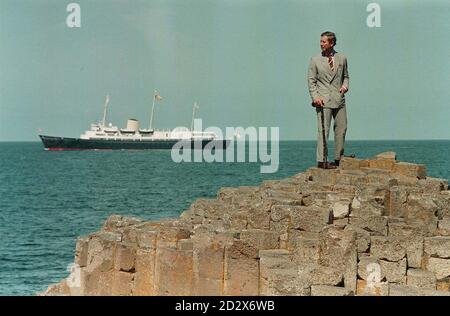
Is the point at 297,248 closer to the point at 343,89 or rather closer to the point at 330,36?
the point at 343,89

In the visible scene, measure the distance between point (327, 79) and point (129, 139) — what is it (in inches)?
5339

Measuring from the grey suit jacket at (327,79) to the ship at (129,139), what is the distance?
132660 mm

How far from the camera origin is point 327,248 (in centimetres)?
934

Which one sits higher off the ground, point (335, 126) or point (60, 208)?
point (335, 126)

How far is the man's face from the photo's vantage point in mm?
13609

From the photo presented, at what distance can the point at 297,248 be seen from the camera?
386 inches

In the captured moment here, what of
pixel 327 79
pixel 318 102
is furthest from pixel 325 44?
pixel 318 102

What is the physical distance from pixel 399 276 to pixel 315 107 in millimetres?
5076

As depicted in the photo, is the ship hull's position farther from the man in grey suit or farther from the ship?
the man in grey suit

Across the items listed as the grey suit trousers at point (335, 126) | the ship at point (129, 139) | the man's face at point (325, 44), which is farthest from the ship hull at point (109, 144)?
the man's face at point (325, 44)

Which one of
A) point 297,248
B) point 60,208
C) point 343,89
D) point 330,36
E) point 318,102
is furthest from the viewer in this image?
point 60,208

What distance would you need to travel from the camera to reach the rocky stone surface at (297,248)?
9.04m

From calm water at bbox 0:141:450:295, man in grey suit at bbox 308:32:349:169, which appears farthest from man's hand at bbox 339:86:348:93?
calm water at bbox 0:141:450:295
